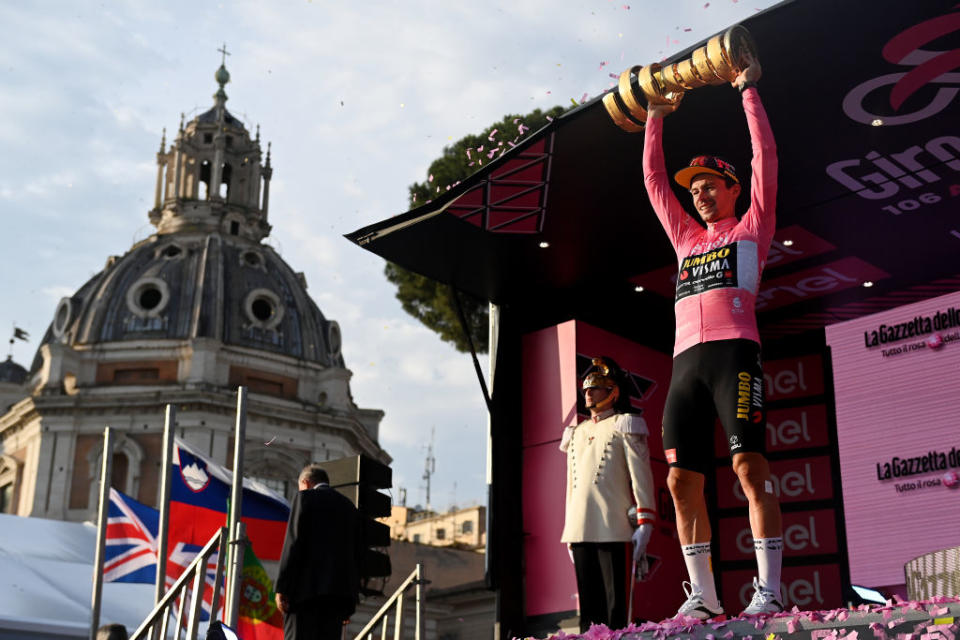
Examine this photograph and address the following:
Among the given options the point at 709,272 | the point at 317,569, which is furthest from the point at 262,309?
the point at 709,272

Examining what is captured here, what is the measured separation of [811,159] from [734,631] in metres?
4.98

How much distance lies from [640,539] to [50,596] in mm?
13380

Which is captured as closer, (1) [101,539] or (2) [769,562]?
(2) [769,562]

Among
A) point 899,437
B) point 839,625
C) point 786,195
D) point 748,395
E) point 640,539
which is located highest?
point 786,195

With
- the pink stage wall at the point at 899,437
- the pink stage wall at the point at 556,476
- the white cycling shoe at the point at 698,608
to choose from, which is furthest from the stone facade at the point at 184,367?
the white cycling shoe at the point at 698,608

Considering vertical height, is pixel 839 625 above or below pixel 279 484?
below

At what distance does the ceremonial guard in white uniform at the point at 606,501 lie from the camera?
7422 mm

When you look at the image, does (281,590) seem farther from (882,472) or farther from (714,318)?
(882,472)

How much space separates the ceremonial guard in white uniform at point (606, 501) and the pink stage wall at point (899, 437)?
437 centimetres

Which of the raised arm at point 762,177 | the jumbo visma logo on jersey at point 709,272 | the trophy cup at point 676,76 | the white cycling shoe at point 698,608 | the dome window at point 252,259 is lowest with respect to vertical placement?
the white cycling shoe at point 698,608

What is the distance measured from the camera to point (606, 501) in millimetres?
7488

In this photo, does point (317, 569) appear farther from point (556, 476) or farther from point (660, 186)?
point (556, 476)

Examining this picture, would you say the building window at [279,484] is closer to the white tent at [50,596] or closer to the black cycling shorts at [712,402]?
the white tent at [50,596]

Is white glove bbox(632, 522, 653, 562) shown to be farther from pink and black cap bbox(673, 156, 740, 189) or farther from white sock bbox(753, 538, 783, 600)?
pink and black cap bbox(673, 156, 740, 189)
